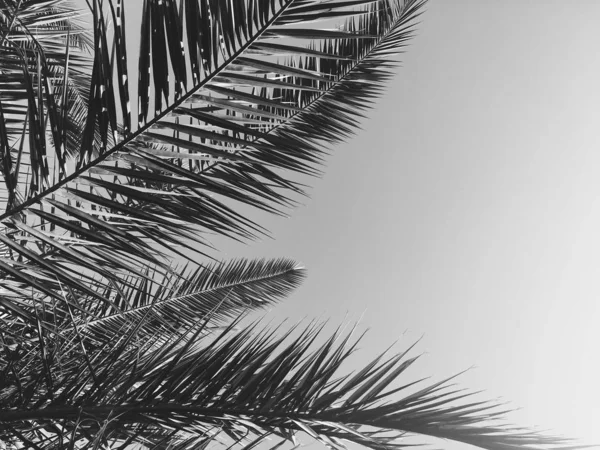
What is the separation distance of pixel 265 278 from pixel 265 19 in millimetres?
3522

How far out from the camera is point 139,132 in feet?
3.95

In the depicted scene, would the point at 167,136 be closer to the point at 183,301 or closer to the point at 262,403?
the point at 262,403

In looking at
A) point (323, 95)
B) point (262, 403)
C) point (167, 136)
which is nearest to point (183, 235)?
point (167, 136)

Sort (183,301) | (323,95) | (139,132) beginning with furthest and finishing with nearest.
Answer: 1. (183,301)
2. (323,95)
3. (139,132)

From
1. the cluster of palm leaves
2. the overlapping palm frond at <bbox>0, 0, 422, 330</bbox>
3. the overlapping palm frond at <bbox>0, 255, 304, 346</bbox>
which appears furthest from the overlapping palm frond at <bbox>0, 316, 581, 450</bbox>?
the overlapping palm frond at <bbox>0, 255, 304, 346</bbox>

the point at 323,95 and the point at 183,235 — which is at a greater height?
the point at 323,95

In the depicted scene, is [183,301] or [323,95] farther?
[183,301]

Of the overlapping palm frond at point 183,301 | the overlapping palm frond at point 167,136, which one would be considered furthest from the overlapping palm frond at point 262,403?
the overlapping palm frond at point 183,301

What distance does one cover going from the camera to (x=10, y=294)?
163 centimetres

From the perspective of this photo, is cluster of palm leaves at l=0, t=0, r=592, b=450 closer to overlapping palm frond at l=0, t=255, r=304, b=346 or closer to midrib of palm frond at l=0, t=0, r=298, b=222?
midrib of palm frond at l=0, t=0, r=298, b=222

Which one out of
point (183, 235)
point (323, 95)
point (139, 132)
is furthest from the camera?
point (323, 95)

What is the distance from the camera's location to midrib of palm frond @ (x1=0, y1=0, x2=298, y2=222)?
1104 mm

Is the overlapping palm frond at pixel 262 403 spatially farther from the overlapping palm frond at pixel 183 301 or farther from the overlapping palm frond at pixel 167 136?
the overlapping palm frond at pixel 183 301

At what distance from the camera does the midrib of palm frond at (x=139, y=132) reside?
110 centimetres
